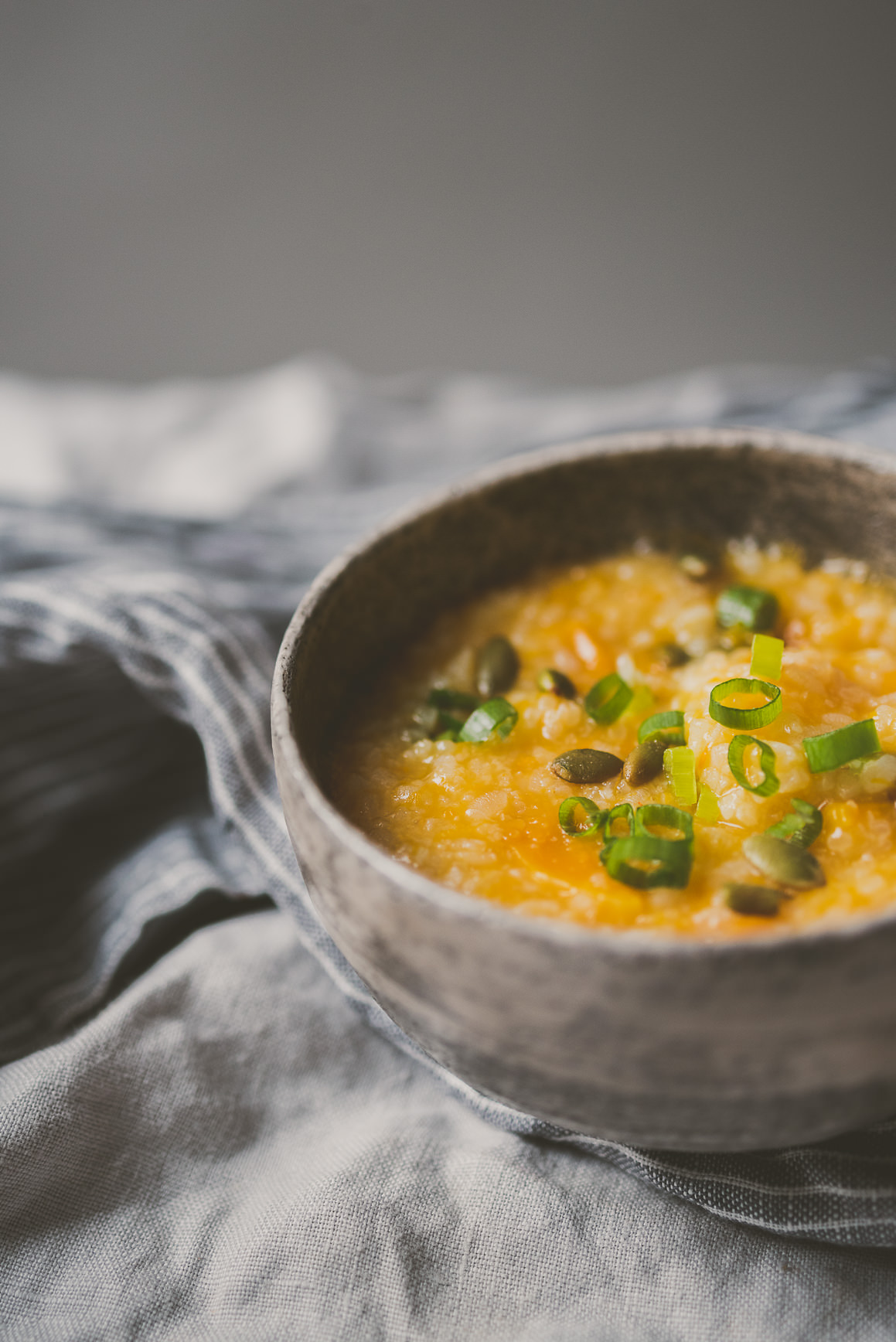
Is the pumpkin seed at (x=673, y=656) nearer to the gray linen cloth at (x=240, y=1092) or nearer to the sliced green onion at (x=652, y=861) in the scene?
the sliced green onion at (x=652, y=861)

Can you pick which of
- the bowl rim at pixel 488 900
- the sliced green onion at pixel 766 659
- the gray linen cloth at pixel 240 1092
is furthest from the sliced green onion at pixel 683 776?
the gray linen cloth at pixel 240 1092

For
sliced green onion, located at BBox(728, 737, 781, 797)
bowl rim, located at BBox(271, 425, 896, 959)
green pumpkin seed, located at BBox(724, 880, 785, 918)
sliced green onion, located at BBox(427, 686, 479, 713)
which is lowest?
sliced green onion, located at BBox(427, 686, 479, 713)

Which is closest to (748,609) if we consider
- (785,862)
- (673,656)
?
(673,656)

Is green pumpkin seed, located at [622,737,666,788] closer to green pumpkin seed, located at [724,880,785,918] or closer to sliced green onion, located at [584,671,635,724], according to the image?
sliced green onion, located at [584,671,635,724]

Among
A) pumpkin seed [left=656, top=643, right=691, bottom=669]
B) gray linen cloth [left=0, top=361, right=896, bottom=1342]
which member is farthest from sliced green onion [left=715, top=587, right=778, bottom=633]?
gray linen cloth [left=0, top=361, right=896, bottom=1342]

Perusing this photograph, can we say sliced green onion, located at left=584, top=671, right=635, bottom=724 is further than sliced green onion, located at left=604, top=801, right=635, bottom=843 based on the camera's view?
Yes

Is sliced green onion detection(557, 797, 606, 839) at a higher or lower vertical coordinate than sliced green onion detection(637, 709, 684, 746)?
lower
